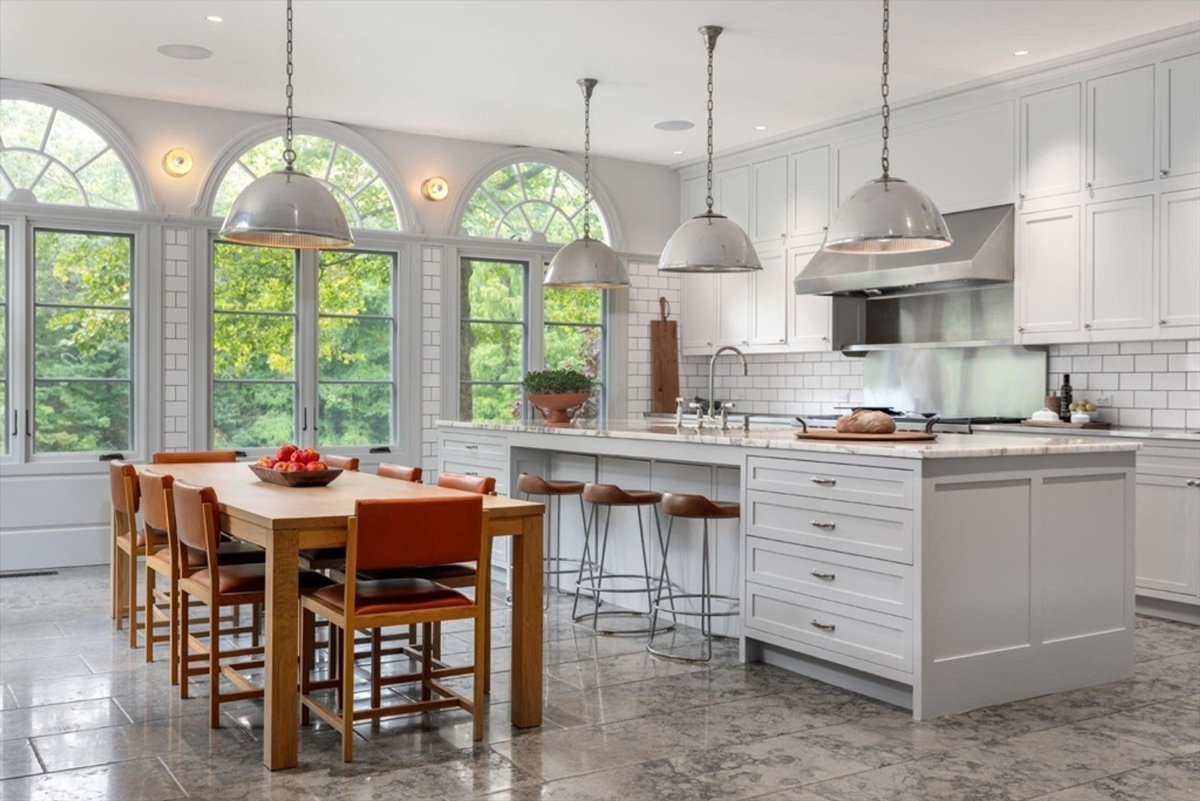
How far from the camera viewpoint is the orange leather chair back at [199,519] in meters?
3.70

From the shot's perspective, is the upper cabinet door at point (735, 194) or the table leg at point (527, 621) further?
the upper cabinet door at point (735, 194)

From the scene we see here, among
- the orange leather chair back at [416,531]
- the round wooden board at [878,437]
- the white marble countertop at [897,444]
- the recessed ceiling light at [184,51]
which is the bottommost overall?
the orange leather chair back at [416,531]

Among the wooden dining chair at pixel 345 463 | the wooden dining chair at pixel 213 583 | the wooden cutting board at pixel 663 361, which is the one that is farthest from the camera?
the wooden cutting board at pixel 663 361

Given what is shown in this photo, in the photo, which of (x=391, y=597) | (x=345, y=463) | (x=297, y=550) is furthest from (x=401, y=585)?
(x=345, y=463)

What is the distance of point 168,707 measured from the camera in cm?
393

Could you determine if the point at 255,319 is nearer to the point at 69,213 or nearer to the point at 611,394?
the point at 69,213

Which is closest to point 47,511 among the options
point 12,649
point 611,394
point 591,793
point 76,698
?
point 12,649

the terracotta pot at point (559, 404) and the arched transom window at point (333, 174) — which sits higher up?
the arched transom window at point (333, 174)

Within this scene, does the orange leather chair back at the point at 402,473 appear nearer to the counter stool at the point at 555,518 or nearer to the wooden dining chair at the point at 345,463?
the wooden dining chair at the point at 345,463

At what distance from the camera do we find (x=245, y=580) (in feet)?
12.7

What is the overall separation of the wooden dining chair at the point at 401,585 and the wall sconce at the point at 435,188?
5123 millimetres

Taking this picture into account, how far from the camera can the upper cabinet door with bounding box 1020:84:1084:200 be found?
6.37 m

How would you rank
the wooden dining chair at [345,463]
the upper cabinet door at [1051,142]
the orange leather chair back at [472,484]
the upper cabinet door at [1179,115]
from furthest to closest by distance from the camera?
the upper cabinet door at [1051,142] → the upper cabinet door at [1179,115] → the wooden dining chair at [345,463] → the orange leather chair back at [472,484]

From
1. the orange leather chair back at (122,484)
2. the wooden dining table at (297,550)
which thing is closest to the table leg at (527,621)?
the wooden dining table at (297,550)
